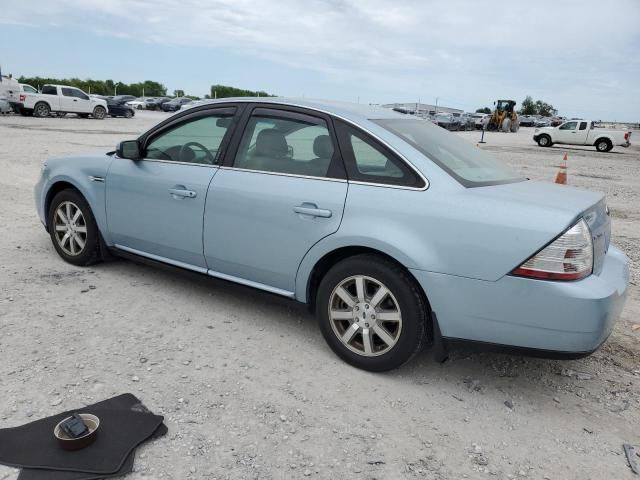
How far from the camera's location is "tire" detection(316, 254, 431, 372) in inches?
120

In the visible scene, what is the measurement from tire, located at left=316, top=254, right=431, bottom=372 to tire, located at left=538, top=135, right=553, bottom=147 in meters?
28.5

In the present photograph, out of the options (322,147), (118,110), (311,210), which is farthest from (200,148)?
(118,110)

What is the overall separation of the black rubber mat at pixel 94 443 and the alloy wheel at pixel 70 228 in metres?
2.35

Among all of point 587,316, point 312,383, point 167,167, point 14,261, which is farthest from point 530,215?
point 14,261

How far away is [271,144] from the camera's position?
3.72 metres

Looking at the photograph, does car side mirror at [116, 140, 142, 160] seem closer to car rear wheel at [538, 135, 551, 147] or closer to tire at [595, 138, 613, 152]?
tire at [595, 138, 613, 152]

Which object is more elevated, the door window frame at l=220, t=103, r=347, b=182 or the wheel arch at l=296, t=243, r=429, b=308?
the door window frame at l=220, t=103, r=347, b=182

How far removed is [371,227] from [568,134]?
93.7ft

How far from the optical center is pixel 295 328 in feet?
12.8

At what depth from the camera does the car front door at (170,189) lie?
3.92 metres

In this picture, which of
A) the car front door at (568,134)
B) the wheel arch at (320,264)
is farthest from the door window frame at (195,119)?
the car front door at (568,134)

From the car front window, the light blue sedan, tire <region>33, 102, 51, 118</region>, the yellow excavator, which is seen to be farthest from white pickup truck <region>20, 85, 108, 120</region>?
the yellow excavator

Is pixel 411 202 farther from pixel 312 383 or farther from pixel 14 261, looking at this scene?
pixel 14 261

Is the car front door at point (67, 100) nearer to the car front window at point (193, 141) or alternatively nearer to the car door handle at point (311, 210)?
the car front window at point (193, 141)
